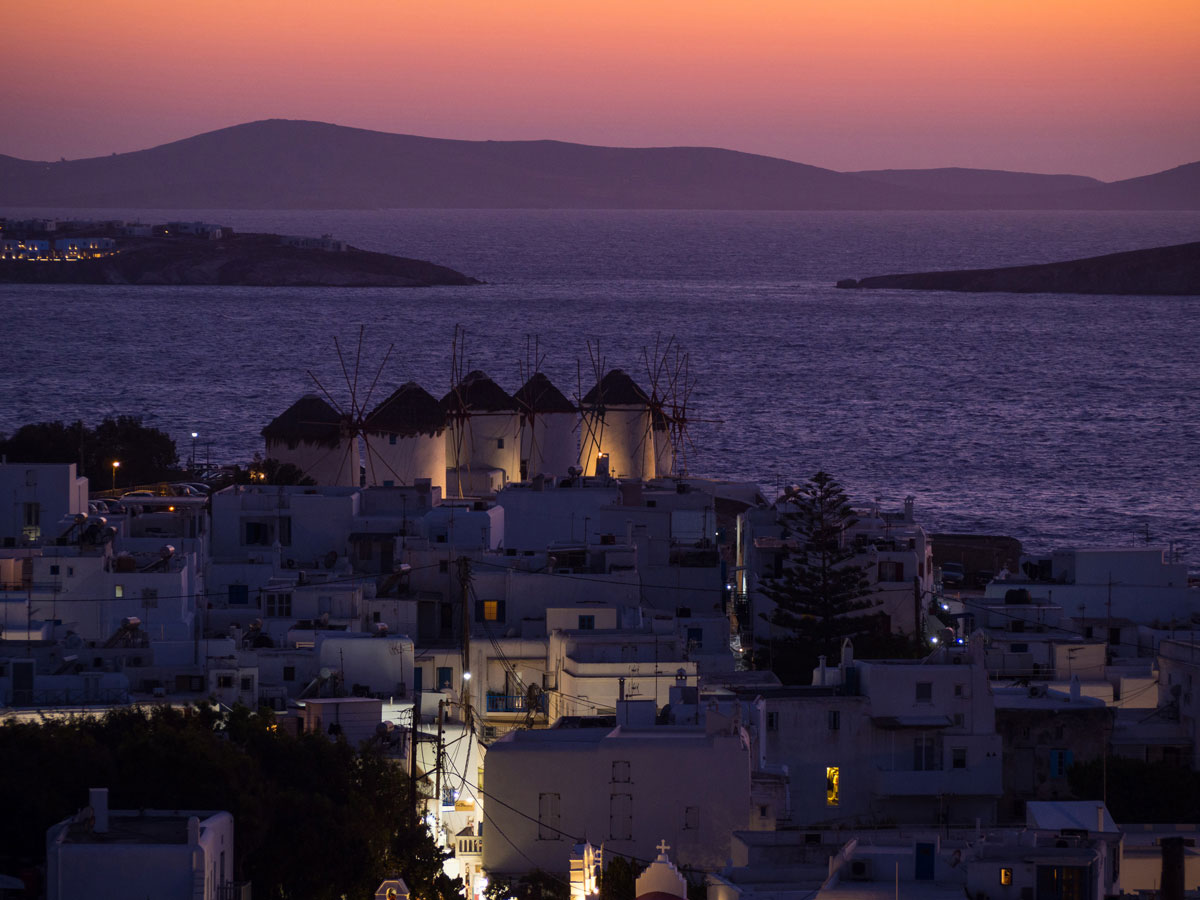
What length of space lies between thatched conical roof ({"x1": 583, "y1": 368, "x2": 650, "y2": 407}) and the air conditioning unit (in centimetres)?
2889

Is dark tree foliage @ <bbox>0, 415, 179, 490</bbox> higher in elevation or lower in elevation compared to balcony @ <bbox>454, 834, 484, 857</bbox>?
higher

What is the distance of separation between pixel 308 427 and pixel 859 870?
2576 cm

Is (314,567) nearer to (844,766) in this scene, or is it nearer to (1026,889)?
(844,766)

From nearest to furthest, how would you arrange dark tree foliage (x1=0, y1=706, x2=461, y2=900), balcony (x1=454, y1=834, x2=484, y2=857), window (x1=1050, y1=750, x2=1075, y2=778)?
dark tree foliage (x1=0, y1=706, x2=461, y2=900)
balcony (x1=454, y1=834, x2=484, y2=857)
window (x1=1050, y1=750, x2=1075, y2=778)

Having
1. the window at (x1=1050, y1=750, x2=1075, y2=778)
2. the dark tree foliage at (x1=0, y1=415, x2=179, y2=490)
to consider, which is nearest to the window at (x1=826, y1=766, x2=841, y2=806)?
the window at (x1=1050, y1=750, x2=1075, y2=778)

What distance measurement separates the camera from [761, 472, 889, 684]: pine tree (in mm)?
29345

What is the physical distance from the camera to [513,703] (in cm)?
2411

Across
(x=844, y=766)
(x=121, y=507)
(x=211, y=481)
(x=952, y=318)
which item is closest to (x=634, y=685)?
(x=844, y=766)

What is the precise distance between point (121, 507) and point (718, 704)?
15028 millimetres

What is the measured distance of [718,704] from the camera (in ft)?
69.1

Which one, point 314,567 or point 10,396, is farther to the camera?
point 10,396

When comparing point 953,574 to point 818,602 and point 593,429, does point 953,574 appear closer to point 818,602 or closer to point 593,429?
point 818,602

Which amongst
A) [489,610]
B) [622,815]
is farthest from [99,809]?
[489,610]

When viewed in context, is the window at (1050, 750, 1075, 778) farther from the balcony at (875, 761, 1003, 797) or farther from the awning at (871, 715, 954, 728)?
the awning at (871, 715, 954, 728)
